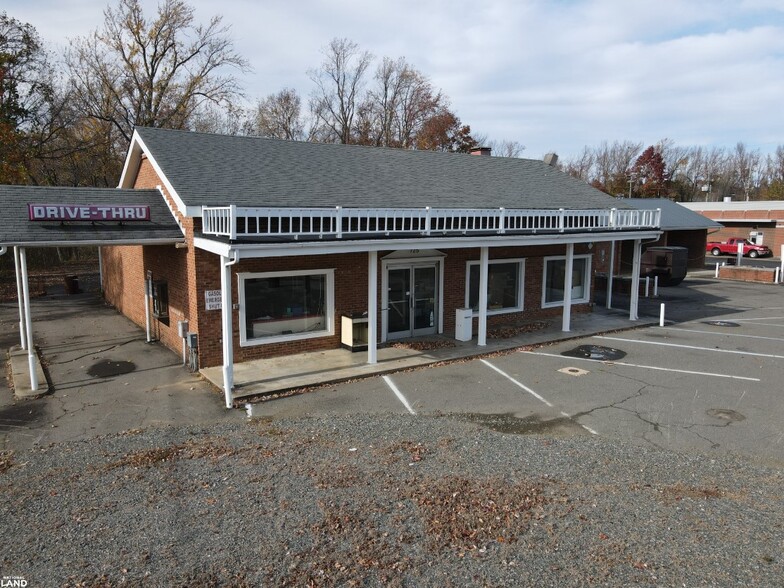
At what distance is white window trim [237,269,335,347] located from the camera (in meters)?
12.1

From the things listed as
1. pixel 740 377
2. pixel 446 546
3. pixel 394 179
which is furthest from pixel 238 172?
pixel 740 377

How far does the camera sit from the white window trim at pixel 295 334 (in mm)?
12055

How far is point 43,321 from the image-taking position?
17.8 m

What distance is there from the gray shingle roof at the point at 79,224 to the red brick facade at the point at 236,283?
0.55 metres

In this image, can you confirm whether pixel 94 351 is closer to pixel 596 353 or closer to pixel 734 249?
pixel 596 353

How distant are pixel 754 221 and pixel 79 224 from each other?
159 ft

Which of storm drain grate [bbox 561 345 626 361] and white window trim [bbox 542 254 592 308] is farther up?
white window trim [bbox 542 254 592 308]

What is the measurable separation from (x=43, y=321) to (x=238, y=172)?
31.8 ft

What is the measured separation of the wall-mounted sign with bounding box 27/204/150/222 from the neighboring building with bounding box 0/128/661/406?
264 mm

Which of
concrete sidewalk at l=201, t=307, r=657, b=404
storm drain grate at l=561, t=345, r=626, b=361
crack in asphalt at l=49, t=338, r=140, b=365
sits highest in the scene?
concrete sidewalk at l=201, t=307, r=657, b=404

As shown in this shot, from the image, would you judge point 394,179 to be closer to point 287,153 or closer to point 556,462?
point 287,153

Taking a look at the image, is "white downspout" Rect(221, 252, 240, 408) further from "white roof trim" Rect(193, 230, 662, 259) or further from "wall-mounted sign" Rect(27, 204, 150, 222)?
"wall-mounted sign" Rect(27, 204, 150, 222)

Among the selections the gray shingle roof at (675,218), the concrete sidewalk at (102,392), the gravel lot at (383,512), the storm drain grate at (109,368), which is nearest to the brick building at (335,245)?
the concrete sidewalk at (102,392)

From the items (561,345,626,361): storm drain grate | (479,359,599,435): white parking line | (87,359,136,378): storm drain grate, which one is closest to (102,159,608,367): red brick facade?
(87,359,136,378): storm drain grate
